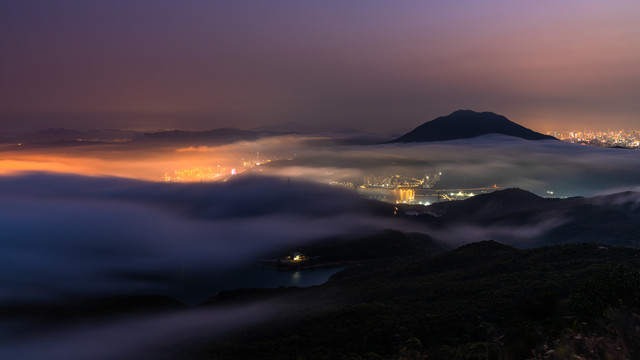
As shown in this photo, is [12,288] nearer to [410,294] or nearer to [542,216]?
[410,294]

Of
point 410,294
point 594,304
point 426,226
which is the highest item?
point 594,304

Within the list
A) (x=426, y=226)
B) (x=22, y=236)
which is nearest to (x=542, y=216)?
(x=426, y=226)

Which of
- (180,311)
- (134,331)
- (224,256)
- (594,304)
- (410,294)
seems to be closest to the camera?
(594,304)

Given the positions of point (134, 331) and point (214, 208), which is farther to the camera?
point (214, 208)

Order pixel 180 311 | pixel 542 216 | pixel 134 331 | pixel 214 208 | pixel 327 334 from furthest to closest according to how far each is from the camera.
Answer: pixel 214 208
pixel 542 216
pixel 180 311
pixel 134 331
pixel 327 334

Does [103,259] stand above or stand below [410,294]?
below

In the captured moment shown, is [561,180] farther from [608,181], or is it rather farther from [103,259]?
[103,259]

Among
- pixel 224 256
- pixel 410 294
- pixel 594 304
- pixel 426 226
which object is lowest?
pixel 224 256

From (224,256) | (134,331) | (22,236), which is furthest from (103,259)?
(134,331)

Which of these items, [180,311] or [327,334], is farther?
[180,311]
